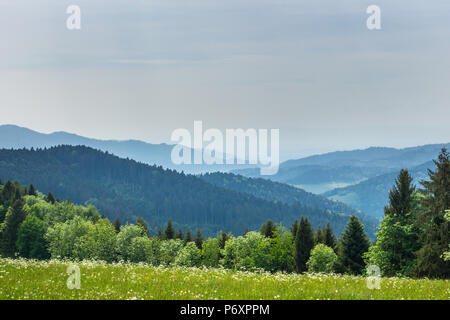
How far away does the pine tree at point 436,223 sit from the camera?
119 feet

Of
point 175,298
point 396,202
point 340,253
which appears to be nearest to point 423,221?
point 396,202

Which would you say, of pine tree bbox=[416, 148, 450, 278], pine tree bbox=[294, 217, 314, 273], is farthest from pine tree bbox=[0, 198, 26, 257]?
pine tree bbox=[416, 148, 450, 278]

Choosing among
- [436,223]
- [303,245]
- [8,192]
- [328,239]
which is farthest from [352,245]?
[8,192]

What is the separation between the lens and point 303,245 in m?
92.4

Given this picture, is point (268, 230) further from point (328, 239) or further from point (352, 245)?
point (352, 245)

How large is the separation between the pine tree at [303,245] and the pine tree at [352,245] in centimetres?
1744

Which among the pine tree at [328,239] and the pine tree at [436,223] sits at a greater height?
the pine tree at [436,223]

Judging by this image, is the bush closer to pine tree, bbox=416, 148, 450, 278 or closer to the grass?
pine tree, bbox=416, 148, 450, 278

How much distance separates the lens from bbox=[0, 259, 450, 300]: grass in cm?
1412

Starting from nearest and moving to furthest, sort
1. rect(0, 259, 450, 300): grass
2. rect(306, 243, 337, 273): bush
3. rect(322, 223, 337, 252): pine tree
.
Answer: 1. rect(0, 259, 450, 300): grass
2. rect(306, 243, 337, 273): bush
3. rect(322, 223, 337, 252): pine tree

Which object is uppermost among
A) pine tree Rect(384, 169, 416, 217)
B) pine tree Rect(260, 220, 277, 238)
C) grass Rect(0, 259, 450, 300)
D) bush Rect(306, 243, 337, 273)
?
pine tree Rect(384, 169, 416, 217)

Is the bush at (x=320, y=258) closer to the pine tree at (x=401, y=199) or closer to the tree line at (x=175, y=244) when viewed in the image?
the tree line at (x=175, y=244)

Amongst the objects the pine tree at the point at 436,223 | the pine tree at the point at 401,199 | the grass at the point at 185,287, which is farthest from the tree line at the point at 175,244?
the grass at the point at 185,287

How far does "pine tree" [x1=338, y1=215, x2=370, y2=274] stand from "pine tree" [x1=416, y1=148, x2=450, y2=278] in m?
35.4
